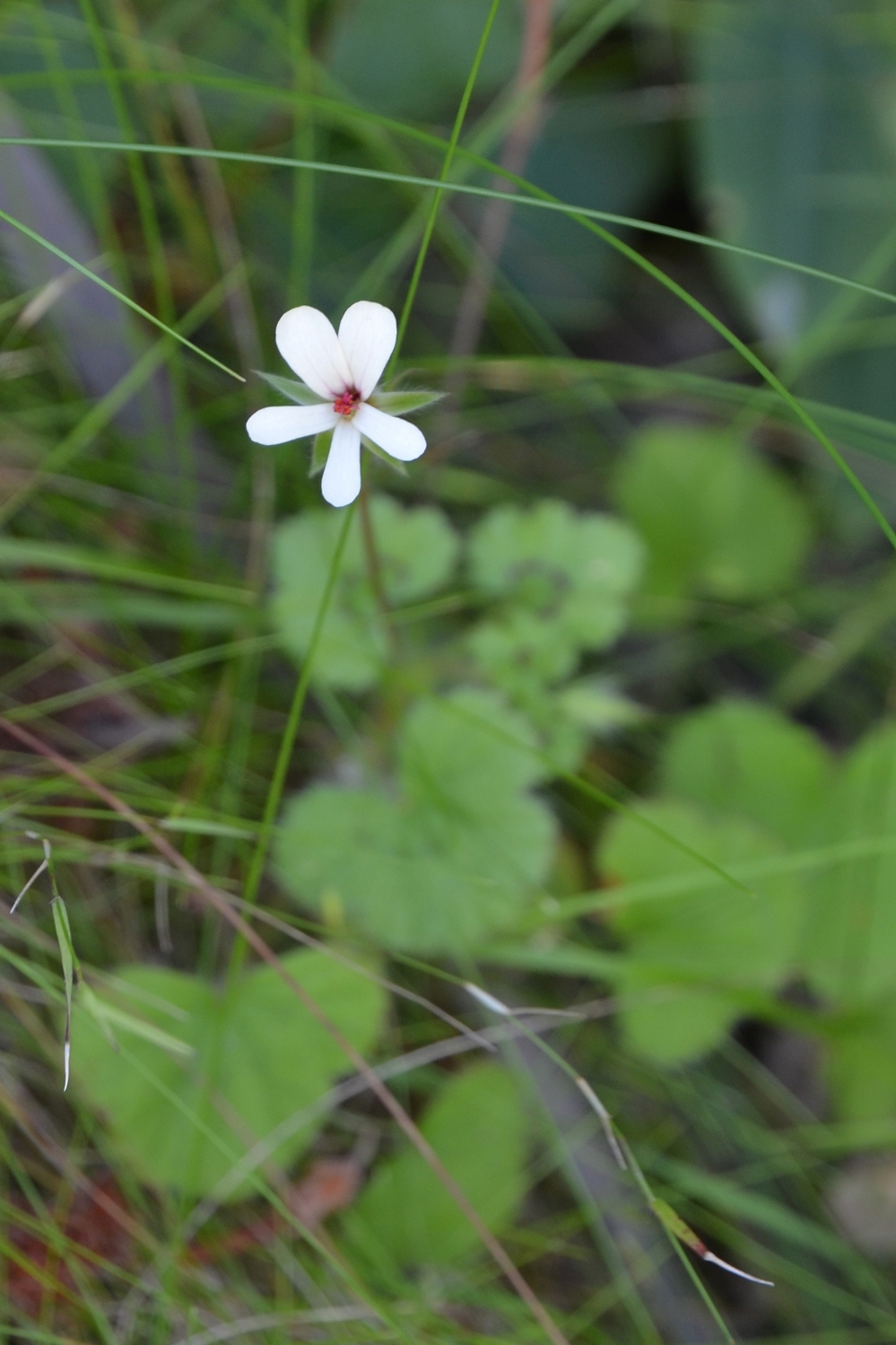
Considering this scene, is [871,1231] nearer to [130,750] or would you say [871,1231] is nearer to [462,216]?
[130,750]

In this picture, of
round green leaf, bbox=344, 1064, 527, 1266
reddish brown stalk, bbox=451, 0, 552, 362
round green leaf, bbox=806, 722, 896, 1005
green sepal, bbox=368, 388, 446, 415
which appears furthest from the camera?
reddish brown stalk, bbox=451, 0, 552, 362

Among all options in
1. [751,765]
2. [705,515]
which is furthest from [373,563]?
[705,515]

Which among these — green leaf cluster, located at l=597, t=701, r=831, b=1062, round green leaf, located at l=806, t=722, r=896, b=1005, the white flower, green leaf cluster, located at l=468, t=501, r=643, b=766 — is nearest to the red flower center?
the white flower

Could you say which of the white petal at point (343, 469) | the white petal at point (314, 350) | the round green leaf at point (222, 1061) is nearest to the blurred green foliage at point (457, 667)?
the round green leaf at point (222, 1061)

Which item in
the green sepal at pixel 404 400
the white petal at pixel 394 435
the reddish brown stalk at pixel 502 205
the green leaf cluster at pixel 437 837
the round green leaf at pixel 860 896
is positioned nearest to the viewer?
the white petal at pixel 394 435

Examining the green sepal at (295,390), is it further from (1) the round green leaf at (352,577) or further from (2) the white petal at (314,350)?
(1) the round green leaf at (352,577)

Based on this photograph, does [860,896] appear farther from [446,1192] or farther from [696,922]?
[446,1192]

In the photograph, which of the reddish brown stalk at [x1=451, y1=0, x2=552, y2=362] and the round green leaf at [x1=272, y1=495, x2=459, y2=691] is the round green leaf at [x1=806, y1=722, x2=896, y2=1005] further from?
the reddish brown stalk at [x1=451, y1=0, x2=552, y2=362]
